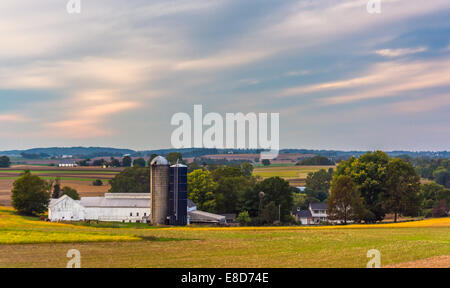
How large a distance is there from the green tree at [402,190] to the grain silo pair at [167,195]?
3004cm

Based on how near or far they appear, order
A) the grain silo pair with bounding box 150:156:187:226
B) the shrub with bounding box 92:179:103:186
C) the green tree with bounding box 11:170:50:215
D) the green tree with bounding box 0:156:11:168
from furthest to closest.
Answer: the green tree with bounding box 0:156:11:168, the shrub with bounding box 92:179:103:186, the green tree with bounding box 11:170:50:215, the grain silo pair with bounding box 150:156:187:226

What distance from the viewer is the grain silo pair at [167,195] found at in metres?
70.4

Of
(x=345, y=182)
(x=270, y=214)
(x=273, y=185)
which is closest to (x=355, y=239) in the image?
(x=345, y=182)

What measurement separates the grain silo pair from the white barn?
10.7m

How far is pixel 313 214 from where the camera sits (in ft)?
404

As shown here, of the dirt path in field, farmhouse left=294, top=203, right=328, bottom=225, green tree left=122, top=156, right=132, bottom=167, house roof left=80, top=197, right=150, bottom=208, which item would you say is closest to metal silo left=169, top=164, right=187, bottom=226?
house roof left=80, top=197, right=150, bottom=208

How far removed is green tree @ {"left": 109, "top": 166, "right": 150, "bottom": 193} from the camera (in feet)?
394

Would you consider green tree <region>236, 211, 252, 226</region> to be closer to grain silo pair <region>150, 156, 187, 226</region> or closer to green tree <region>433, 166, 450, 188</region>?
grain silo pair <region>150, 156, 187, 226</region>

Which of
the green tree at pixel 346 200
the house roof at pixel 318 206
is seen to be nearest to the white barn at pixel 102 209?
the green tree at pixel 346 200

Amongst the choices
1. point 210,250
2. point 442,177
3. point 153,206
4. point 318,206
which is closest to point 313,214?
point 318,206

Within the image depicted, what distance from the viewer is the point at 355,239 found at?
37.6 m

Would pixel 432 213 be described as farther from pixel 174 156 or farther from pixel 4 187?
pixel 4 187

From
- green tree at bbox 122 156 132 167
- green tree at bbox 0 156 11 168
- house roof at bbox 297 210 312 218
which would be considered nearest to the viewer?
house roof at bbox 297 210 312 218

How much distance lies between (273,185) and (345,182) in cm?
1439
